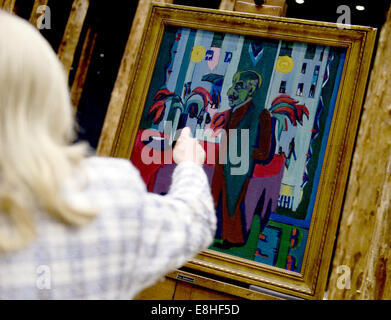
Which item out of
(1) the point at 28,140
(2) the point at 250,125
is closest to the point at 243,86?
(2) the point at 250,125

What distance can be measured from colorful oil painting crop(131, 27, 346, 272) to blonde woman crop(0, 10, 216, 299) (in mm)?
955

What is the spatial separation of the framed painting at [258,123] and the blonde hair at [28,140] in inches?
43.3

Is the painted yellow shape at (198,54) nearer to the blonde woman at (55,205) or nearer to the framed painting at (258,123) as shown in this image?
the framed painting at (258,123)

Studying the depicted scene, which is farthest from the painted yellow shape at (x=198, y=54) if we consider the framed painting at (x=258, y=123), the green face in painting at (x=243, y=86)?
the green face in painting at (x=243, y=86)

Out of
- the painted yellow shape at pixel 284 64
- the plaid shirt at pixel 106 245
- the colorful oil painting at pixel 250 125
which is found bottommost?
the plaid shirt at pixel 106 245

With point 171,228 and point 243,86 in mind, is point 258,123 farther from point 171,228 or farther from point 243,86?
point 171,228

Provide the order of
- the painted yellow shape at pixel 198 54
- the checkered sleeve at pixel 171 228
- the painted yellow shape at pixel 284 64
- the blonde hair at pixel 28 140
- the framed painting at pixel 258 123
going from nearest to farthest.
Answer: the blonde hair at pixel 28 140
the checkered sleeve at pixel 171 228
the framed painting at pixel 258 123
the painted yellow shape at pixel 284 64
the painted yellow shape at pixel 198 54

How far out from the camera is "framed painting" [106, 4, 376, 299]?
58.4 inches

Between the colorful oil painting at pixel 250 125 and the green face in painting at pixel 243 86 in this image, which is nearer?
the colorful oil painting at pixel 250 125

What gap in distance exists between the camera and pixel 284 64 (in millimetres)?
1624

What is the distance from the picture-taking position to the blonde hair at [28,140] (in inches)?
20.3

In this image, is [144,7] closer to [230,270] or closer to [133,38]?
[133,38]

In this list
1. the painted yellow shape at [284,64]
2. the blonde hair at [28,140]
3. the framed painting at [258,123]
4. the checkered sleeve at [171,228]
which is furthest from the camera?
the painted yellow shape at [284,64]

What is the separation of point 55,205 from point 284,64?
135cm
